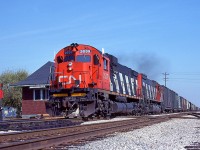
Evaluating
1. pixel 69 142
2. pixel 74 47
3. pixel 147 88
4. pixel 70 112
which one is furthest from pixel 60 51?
pixel 147 88

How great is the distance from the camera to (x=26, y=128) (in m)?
12.6

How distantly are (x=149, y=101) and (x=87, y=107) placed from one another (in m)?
15.7

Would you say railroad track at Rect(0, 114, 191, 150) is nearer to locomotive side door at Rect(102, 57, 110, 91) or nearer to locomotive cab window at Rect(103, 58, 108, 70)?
locomotive side door at Rect(102, 57, 110, 91)

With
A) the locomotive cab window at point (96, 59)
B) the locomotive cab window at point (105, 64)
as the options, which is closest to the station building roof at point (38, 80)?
the locomotive cab window at point (105, 64)

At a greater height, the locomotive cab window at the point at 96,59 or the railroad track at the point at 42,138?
the locomotive cab window at the point at 96,59

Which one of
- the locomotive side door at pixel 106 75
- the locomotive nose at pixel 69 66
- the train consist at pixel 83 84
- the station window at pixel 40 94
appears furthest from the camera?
the station window at pixel 40 94

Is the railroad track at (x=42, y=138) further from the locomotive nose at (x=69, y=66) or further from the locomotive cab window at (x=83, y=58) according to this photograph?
the locomotive cab window at (x=83, y=58)

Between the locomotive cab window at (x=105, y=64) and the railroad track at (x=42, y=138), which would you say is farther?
the locomotive cab window at (x=105, y=64)

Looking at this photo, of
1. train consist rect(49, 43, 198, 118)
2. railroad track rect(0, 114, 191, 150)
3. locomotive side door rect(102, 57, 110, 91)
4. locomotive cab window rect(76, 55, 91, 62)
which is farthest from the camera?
locomotive side door rect(102, 57, 110, 91)

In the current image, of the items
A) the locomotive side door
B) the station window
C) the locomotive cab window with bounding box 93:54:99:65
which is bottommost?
the station window

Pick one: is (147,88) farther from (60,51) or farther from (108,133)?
(108,133)

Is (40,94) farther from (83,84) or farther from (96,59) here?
(83,84)

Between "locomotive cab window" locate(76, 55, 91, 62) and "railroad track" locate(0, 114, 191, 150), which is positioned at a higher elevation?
"locomotive cab window" locate(76, 55, 91, 62)

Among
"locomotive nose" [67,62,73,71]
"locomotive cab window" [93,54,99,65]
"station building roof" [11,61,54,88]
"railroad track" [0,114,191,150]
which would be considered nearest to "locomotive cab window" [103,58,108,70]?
"locomotive cab window" [93,54,99,65]
